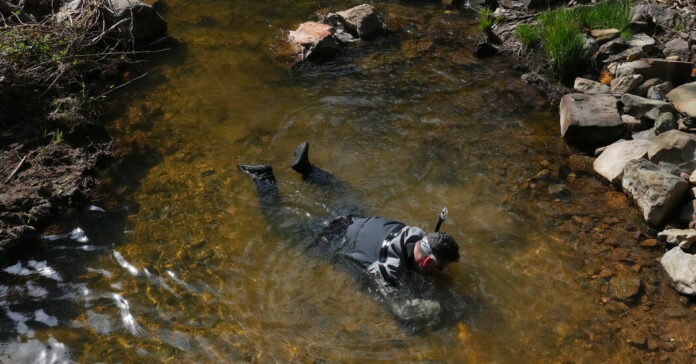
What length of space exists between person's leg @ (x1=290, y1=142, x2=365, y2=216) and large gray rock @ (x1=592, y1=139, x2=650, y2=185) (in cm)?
290

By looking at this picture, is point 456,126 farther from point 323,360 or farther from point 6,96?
point 6,96

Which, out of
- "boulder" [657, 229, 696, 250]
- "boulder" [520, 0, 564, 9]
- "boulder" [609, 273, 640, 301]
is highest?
"boulder" [520, 0, 564, 9]

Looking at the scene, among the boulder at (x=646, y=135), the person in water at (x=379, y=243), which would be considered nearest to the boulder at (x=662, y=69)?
the boulder at (x=646, y=135)

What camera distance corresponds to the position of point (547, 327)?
14.6ft

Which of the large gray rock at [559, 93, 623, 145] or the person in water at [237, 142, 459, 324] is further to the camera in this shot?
the large gray rock at [559, 93, 623, 145]

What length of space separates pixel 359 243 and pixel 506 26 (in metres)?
5.91

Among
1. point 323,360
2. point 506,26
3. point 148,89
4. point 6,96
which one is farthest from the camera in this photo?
point 506,26

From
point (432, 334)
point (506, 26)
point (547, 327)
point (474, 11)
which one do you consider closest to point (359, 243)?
point (432, 334)

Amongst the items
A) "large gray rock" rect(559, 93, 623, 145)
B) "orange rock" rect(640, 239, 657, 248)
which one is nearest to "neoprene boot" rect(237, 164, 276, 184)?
"large gray rock" rect(559, 93, 623, 145)

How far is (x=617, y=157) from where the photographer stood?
588 cm

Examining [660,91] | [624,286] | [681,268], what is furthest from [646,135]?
[624,286]

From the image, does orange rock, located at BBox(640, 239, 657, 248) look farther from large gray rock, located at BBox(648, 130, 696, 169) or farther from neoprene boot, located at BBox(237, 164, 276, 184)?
neoprene boot, located at BBox(237, 164, 276, 184)

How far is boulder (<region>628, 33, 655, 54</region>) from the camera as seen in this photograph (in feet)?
23.5

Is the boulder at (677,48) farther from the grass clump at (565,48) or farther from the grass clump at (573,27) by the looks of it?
the grass clump at (565,48)
